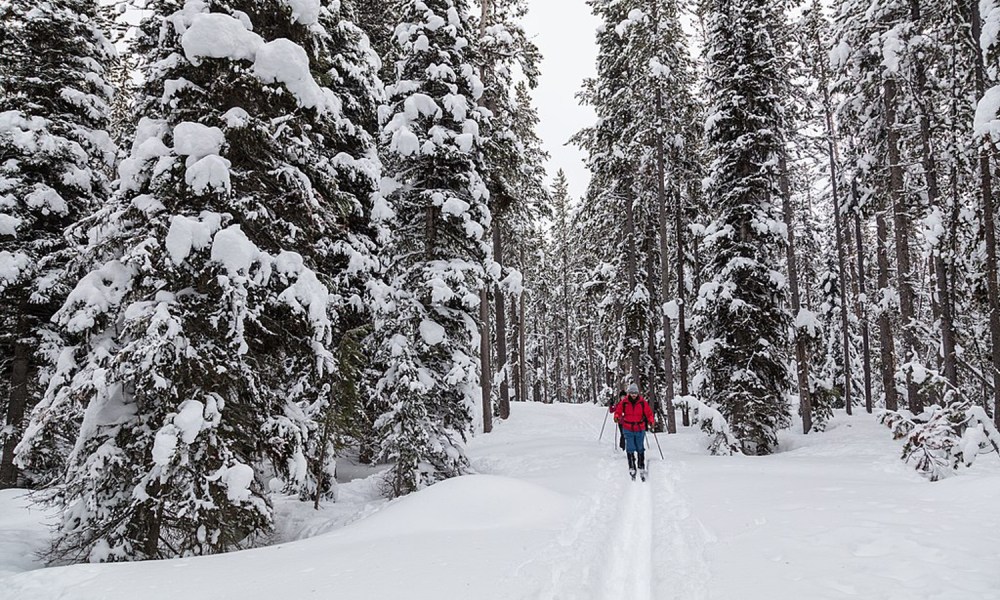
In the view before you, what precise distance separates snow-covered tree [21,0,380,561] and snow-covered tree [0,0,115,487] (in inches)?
226

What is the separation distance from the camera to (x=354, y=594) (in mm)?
5059

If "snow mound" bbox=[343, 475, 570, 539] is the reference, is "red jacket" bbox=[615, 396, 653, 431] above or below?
above

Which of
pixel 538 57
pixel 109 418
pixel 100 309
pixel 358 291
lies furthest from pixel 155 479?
pixel 538 57

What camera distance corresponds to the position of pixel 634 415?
12.0 meters

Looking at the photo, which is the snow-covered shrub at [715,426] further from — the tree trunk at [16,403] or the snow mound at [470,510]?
the tree trunk at [16,403]

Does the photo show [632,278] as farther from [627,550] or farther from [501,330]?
[627,550]

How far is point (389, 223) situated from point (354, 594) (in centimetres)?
1021

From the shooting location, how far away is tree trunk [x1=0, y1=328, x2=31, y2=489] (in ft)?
42.1

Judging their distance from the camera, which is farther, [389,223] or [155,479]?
[389,223]

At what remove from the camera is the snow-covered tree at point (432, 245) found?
490 inches

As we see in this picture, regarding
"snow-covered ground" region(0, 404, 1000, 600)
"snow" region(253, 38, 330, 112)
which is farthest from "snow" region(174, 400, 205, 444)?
"snow" region(253, 38, 330, 112)

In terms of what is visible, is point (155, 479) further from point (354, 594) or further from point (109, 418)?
point (354, 594)

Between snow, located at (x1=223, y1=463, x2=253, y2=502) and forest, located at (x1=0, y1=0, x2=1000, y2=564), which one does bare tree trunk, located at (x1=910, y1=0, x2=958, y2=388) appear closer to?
forest, located at (x1=0, y1=0, x2=1000, y2=564)

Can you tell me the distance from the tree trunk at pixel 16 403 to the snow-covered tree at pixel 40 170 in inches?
0.8
